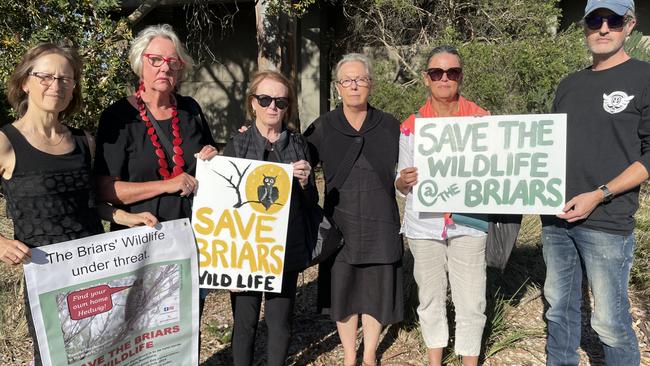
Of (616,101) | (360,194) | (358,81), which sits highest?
(358,81)

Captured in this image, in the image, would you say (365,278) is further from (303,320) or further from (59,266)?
(59,266)

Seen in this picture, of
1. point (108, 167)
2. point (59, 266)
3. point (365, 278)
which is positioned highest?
point (108, 167)

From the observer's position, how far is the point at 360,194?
327 centimetres

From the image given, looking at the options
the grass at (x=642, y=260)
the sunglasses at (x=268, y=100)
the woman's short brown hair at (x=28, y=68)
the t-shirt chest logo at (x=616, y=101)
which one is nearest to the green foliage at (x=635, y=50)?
the grass at (x=642, y=260)

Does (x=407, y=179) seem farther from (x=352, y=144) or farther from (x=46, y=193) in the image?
(x=46, y=193)

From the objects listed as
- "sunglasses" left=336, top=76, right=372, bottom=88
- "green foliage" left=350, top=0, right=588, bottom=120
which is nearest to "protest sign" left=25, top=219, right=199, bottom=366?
"sunglasses" left=336, top=76, right=372, bottom=88

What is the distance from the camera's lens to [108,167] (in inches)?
109

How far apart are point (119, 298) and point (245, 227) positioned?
0.76 metres

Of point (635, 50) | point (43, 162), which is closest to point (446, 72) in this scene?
point (43, 162)

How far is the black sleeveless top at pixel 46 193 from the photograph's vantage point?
2.41 m

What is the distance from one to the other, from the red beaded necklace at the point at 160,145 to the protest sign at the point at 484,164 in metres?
1.37

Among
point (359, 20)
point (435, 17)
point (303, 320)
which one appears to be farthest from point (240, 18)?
point (303, 320)

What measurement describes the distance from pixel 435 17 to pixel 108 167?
8.25 meters

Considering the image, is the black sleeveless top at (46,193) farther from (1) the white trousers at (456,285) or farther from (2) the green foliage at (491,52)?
(2) the green foliage at (491,52)
